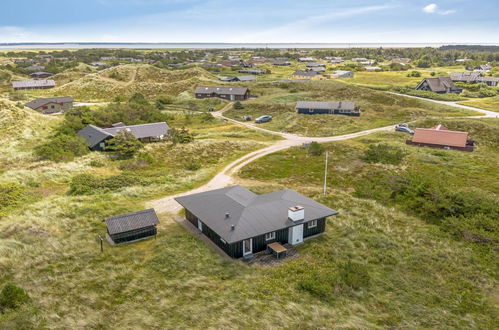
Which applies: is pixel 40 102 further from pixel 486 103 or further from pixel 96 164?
pixel 486 103

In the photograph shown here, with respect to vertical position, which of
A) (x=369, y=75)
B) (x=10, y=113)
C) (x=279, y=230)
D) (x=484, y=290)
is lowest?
(x=484, y=290)

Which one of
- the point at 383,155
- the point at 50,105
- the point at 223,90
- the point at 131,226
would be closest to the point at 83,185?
the point at 131,226

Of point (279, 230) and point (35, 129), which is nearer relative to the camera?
point (279, 230)

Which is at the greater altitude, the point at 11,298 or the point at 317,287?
the point at 11,298

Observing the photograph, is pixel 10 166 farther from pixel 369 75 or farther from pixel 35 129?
pixel 369 75

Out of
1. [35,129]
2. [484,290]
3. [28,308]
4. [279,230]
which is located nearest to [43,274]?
[28,308]

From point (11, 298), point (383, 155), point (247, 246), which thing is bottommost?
point (247, 246)

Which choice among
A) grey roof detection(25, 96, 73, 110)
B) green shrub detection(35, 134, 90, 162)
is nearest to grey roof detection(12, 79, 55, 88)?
grey roof detection(25, 96, 73, 110)
